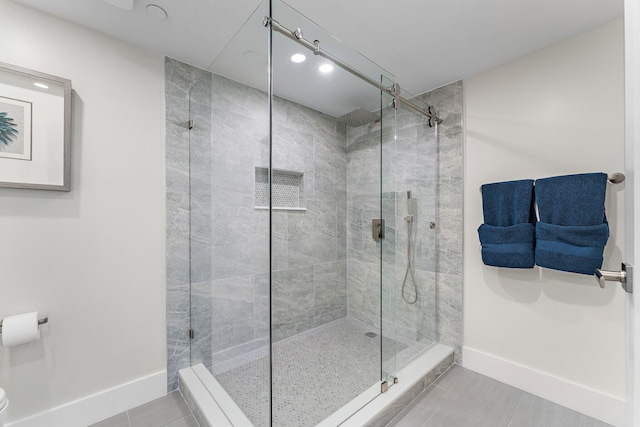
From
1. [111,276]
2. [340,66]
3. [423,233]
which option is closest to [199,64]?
[340,66]

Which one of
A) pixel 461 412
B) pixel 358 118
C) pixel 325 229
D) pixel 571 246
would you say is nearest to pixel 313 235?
pixel 325 229

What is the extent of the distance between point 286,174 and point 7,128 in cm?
138

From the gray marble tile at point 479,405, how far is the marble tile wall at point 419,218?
0.31 metres

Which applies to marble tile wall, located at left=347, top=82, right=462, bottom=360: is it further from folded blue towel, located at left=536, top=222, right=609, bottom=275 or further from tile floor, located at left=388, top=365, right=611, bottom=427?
folded blue towel, located at left=536, top=222, right=609, bottom=275

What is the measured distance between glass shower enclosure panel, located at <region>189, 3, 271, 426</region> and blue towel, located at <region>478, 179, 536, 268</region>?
154cm

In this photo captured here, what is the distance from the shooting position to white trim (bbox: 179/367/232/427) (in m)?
1.32

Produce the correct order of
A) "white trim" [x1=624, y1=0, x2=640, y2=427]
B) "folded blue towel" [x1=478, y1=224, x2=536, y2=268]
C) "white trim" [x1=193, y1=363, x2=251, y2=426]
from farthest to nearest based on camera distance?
1. "folded blue towel" [x1=478, y1=224, x2=536, y2=268]
2. "white trim" [x1=193, y1=363, x2=251, y2=426]
3. "white trim" [x1=624, y1=0, x2=640, y2=427]

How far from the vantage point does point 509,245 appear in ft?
5.72

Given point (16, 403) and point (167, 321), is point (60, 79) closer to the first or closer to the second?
point (167, 321)

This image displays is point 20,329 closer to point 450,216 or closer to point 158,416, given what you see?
point 158,416

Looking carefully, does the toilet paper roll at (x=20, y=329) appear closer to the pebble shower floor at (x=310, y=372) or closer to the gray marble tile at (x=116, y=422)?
the gray marble tile at (x=116, y=422)

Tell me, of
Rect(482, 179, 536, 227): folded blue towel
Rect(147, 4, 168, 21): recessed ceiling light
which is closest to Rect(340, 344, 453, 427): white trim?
Rect(482, 179, 536, 227): folded blue towel

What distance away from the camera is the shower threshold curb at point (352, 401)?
1.34 metres

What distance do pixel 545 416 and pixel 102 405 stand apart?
2.55m
